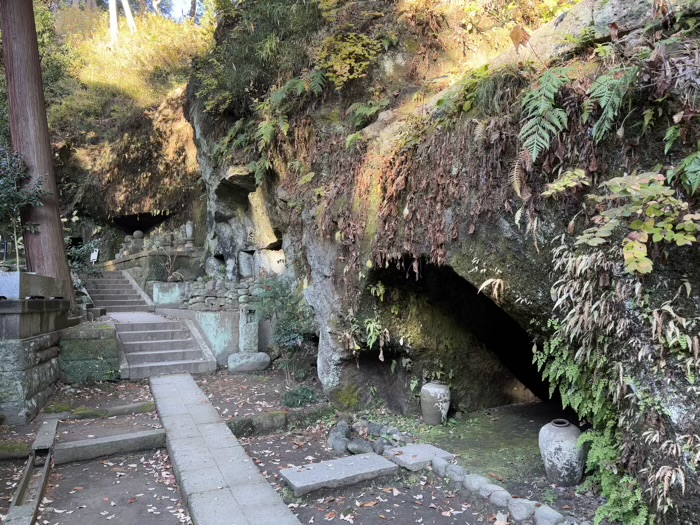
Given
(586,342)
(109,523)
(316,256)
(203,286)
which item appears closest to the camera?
(586,342)

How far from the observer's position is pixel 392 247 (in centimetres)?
570

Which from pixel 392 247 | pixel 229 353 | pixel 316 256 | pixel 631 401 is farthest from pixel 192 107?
pixel 631 401

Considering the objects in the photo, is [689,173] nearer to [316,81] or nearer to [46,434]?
[316,81]

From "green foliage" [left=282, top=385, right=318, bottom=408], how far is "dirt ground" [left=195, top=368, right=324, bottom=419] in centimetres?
9

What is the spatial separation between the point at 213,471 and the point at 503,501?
114 inches

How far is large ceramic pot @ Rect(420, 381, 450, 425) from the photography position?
6.16 meters

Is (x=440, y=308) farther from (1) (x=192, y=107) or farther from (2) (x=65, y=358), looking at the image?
(1) (x=192, y=107)

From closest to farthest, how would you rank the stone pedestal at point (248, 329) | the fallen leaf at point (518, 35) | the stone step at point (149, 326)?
the fallen leaf at point (518, 35) → the stone pedestal at point (248, 329) → the stone step at point (149, 326)

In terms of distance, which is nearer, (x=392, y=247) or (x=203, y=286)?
(x=392, y=247)

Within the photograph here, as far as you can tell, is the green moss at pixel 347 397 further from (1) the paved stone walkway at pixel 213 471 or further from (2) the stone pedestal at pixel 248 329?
(2) the stone pedestal at pixel 248 329

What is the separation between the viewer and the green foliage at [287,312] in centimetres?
859

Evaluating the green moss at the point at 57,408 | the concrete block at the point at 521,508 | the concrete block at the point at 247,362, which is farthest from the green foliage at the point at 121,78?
the concrete block at the point at 521,508

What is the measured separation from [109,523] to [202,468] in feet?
3.36

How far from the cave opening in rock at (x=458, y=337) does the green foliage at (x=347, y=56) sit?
3845mm
